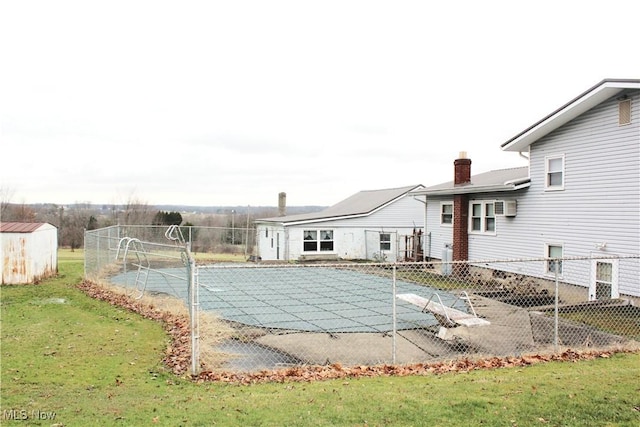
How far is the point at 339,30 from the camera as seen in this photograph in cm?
1467

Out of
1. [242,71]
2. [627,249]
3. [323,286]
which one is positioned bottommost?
[323,286]

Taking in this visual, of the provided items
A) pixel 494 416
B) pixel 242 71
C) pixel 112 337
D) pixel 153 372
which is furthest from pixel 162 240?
pixel 494 416

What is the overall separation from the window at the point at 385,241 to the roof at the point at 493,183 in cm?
650

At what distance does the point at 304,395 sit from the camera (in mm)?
5621

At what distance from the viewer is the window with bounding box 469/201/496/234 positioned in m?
19.0

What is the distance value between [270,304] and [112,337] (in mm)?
5013

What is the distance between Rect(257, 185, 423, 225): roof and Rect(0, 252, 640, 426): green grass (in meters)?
21.2

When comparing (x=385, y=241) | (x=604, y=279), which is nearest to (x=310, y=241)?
(x=385, y=241)

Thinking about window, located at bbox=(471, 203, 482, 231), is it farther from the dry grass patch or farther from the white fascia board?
the dry grass patch

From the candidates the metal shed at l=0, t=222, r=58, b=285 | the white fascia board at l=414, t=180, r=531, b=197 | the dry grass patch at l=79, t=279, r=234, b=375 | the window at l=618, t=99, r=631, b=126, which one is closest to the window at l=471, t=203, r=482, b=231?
the white fascia board at l=414, t=180, r=531, b=197

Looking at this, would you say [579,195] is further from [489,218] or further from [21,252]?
[21,252]

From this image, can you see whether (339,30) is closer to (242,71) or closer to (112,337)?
(242,71)

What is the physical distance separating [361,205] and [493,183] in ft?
48.5

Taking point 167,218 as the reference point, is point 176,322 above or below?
below
